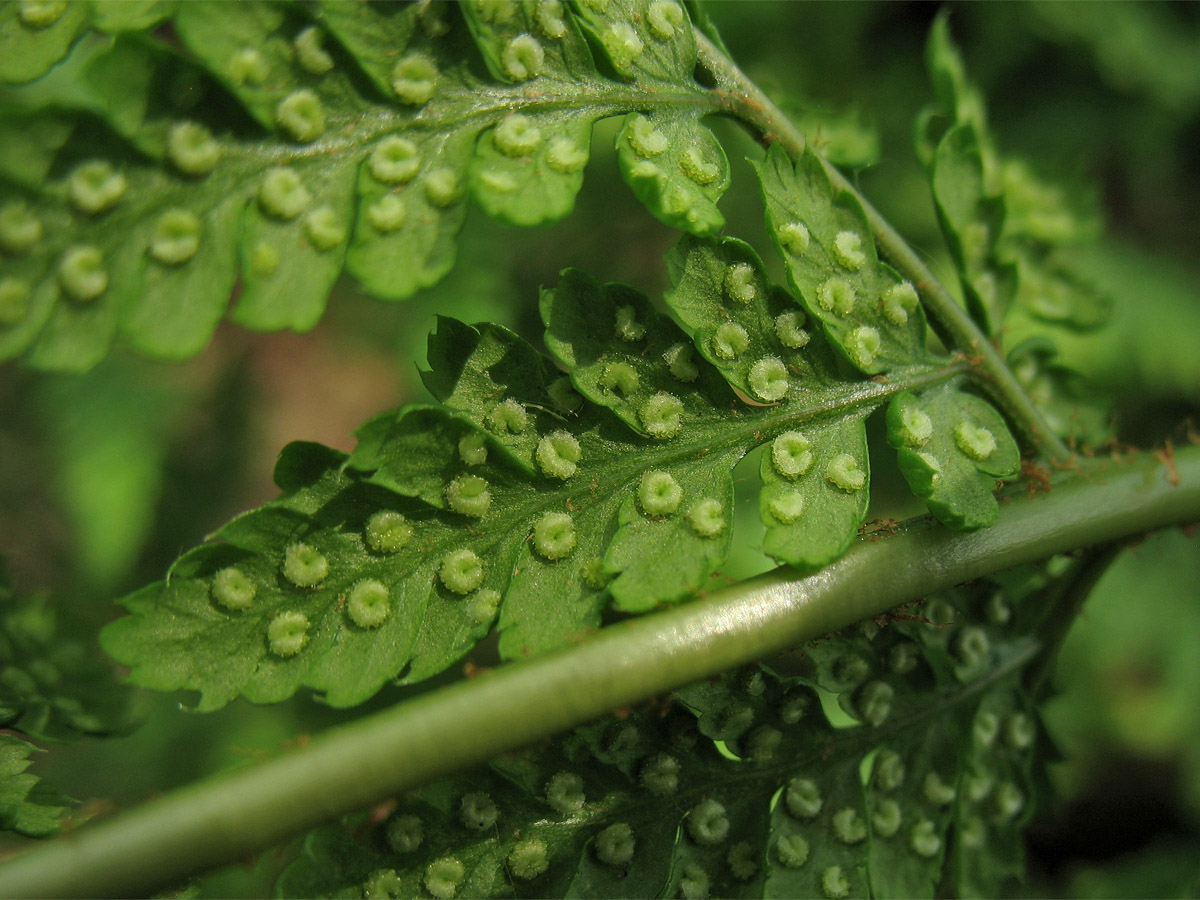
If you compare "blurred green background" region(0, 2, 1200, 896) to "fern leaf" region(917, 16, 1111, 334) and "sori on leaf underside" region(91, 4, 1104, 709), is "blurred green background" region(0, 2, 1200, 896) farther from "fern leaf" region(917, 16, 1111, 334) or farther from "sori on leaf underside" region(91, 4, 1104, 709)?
"sori on leaf underside" region(91, 4, 1104, 709)

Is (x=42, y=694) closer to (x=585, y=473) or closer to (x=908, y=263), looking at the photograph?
(x=585, y=473)

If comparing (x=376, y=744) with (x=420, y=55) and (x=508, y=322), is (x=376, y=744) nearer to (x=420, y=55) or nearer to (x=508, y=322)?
(x=420, y=55)

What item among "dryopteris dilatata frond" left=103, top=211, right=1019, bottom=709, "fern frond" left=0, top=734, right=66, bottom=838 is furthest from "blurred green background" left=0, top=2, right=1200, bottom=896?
"fern frond" left=0, top=734, right=66, bottom=838

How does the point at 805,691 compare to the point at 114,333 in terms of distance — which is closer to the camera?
the point at 114,333

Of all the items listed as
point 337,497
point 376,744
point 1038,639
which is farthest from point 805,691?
point 337,497

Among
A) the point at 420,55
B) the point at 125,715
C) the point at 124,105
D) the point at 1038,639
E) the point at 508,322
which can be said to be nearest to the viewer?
the point at 124,105

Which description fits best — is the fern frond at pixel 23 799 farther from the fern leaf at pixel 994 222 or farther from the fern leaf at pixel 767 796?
the fern leaf at pixel 994 222

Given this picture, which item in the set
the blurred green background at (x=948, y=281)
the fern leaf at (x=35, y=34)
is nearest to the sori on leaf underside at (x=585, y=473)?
the fern leaf at (x=35, y=34)
